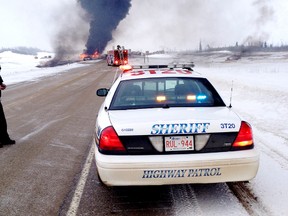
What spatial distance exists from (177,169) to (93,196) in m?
1.21

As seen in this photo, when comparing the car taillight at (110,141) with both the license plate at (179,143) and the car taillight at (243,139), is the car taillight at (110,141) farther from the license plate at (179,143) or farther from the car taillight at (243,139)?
the car taillight at (243,139)

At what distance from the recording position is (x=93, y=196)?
3.87m

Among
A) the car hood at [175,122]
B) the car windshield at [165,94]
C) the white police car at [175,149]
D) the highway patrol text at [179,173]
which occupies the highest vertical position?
the car windshield at [165,94]

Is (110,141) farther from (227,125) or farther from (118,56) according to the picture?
(118,56)

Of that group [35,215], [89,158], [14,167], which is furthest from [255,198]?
[14,167]

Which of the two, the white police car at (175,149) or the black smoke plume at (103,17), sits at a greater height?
the black smoke plume at (103,17)

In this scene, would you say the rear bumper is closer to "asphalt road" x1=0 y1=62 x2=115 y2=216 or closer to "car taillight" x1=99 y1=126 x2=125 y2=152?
"car taillight" x1=99 y1=126 x2=125 y2=152

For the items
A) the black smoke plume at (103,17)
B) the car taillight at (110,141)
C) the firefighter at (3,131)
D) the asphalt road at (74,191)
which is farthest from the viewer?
the black smoke plume at (103,17)

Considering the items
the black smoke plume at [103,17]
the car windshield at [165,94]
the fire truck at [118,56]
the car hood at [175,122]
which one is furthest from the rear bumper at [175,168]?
the black smoke plume at [103,17]

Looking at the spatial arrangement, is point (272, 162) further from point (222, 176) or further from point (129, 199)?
point (129, 199)

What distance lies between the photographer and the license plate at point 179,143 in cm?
329

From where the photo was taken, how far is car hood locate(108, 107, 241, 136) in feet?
10.8

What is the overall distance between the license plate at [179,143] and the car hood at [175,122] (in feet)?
0.21

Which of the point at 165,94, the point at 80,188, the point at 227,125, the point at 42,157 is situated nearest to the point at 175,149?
the point at 227,125
